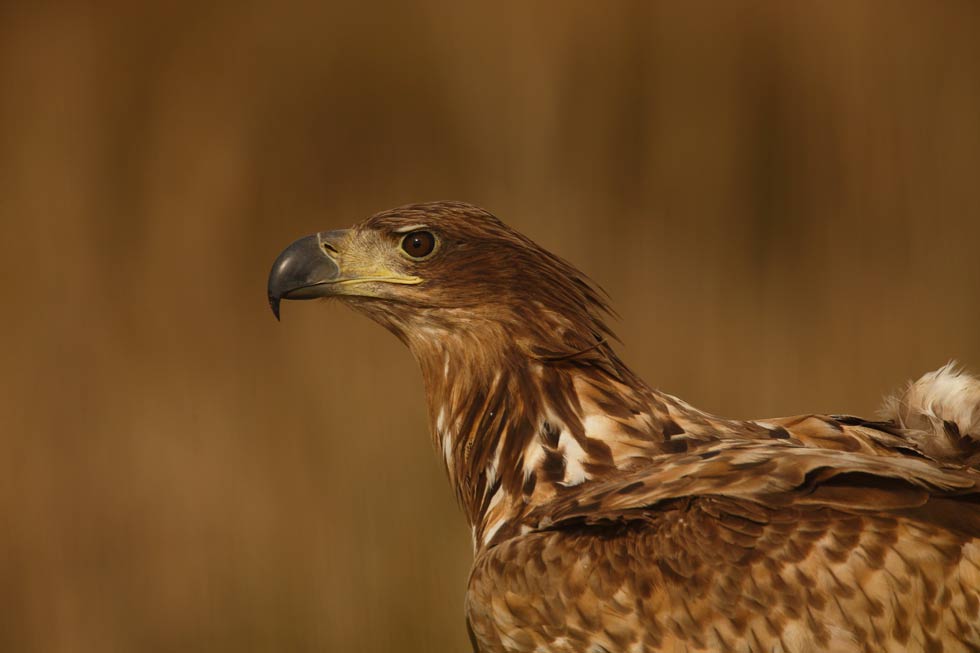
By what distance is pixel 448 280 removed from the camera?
3.30 m

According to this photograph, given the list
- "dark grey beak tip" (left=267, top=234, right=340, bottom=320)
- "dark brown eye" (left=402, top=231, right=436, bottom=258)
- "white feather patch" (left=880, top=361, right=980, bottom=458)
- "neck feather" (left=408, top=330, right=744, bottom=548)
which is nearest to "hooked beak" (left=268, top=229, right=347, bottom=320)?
"dark grey beak tip" (left=267, top=234, right=340, bottom=320)

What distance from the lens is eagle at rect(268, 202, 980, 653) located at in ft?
8.03

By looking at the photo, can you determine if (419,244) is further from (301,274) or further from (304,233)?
(304,233)

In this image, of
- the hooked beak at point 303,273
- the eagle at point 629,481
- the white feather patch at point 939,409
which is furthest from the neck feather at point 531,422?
the white feather patch at point 939,409

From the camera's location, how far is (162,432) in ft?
17.1

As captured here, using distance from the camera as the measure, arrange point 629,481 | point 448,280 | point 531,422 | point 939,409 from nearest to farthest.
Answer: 1. point 629,481
2. point 939,409
3. point 531,422
4. point 448,280

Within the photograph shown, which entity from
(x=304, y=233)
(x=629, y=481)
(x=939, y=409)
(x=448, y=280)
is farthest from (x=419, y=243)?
(x=304, y=233)

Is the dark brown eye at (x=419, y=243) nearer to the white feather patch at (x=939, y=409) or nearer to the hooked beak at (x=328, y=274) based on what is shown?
the hooked beak at (x=328, y=274)

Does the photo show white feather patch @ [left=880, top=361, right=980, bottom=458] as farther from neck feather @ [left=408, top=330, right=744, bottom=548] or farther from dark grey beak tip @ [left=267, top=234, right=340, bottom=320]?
dark grey beak tip @ [left=267, top=234, right=340, bottom=320]

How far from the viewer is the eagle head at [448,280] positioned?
10.6ft

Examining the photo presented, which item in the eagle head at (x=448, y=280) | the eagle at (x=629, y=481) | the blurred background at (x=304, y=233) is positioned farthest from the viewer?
the blurred background at (x=304, y=233)

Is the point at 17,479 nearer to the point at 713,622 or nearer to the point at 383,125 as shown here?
the point at 383,125

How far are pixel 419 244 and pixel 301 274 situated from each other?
322 mm

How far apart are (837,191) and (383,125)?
200cm
